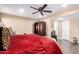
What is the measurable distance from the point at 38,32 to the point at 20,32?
10.9 inches

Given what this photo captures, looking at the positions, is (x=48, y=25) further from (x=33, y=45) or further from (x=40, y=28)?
(x=33, y=45)

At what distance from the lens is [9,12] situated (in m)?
1.51

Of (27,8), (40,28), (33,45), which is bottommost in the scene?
(33,45)

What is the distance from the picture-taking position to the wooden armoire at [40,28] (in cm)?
156

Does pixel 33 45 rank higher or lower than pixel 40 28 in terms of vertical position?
lower

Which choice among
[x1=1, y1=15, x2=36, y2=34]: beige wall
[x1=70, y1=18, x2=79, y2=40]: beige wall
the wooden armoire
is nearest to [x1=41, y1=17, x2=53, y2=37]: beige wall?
the wooden armoire

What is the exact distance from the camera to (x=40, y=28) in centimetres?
158

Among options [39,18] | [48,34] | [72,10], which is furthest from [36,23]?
[72,10]

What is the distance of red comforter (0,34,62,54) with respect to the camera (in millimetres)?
1456

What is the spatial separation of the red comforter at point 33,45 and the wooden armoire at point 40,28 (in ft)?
0.24

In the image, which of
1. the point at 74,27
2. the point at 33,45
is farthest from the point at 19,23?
the point at 74,27

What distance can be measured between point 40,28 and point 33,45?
0.29m
